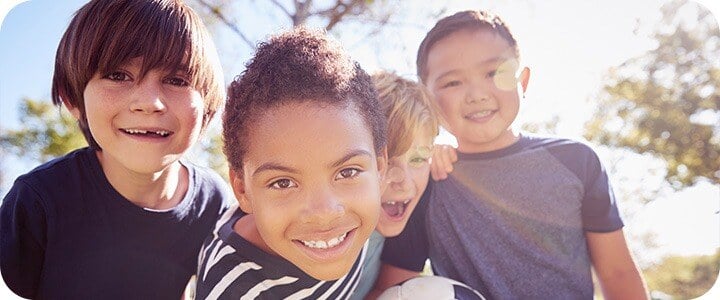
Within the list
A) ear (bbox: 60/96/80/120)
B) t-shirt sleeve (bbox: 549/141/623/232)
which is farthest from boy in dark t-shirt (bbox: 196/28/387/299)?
t-shirt sleeve (bbox: 549/141/623/232)

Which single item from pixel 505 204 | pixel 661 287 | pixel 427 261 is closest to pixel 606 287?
pixel 505 204

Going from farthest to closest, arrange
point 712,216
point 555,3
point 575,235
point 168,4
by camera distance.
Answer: point 712,216, point 555,3, point 575,235, point 168,4

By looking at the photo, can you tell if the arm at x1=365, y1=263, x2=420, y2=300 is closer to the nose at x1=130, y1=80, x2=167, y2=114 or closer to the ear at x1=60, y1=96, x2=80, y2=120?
the nose at x1=130, y1=80, x2=167, y2=114

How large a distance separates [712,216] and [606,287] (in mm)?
546

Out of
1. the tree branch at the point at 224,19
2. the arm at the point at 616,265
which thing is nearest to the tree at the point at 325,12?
the tree branch at the point at 224,19

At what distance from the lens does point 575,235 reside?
1541 millimetres

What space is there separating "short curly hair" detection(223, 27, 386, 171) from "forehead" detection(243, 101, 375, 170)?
0.01 m

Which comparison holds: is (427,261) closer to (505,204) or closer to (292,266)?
(505,204)

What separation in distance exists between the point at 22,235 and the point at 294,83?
0.77 meters

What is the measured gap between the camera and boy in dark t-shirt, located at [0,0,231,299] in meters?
1.30

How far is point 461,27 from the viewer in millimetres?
1509

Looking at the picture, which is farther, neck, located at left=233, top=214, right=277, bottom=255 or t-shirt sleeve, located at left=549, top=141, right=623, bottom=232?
t-shirt sleeve, located at left=549, top=141, right=623, bottom=232

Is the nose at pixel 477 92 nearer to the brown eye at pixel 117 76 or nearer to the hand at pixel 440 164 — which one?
the hand at pixel 440 164

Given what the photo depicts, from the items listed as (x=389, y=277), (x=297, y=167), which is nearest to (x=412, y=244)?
(x=389, y=277)
